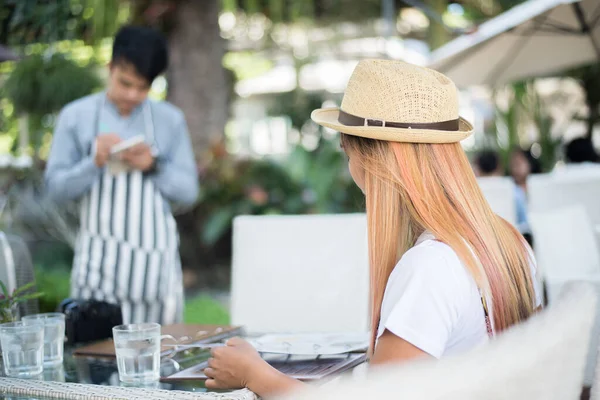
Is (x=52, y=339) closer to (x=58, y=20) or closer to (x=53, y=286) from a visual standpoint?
(x=53, y=286)

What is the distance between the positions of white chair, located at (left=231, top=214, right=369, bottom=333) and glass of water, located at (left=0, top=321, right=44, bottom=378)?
1118mm

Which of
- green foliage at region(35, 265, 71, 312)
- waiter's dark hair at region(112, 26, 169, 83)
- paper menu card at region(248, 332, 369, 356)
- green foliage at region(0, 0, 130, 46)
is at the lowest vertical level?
green foliage at region(35, 265, 71, 312)

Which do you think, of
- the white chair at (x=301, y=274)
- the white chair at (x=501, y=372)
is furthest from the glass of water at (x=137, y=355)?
the white chair at (x=301, y=274)

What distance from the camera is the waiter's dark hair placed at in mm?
2748

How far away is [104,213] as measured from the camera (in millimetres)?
2797

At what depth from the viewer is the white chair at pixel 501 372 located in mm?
685

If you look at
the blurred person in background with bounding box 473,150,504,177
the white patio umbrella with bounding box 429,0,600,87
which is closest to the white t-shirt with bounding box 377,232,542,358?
the white patio umbrella with bounding box 429,0,600,87

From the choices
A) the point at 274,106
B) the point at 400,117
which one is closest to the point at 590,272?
the point at 400,117

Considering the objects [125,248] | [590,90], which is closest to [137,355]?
[125,248]

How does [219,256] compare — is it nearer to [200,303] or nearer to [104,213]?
[200,303]

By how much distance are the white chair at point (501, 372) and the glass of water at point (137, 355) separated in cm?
84

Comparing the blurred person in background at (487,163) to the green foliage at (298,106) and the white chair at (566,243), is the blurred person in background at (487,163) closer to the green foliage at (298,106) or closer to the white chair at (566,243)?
the white chair at (566,243)

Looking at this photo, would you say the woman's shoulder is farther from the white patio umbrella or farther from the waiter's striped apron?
the white patio umbrella

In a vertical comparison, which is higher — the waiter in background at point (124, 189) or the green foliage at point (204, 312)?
the waiter in background at point (124, 189)
